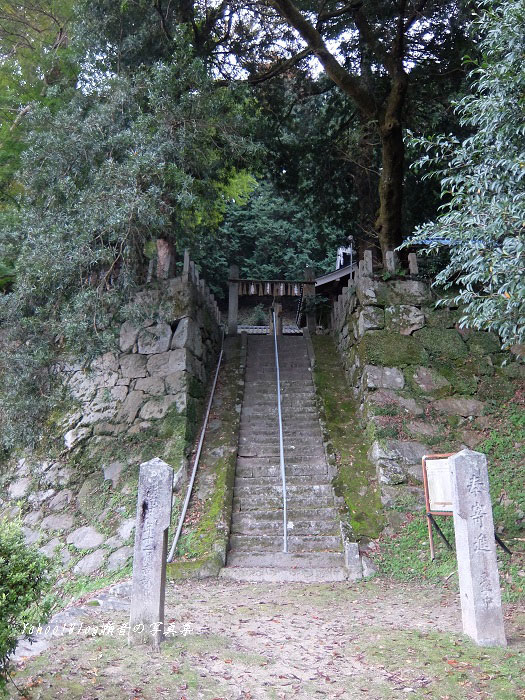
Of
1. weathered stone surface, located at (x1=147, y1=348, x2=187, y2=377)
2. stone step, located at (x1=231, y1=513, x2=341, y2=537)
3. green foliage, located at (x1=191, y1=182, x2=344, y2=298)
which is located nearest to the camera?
stone step, located at (x1=231, y1=513, x2=341, y2=537)

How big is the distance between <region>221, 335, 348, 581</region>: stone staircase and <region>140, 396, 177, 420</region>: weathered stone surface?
133cm

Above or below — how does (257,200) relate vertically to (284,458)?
above

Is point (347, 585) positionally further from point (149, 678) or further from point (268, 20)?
point (268, 20)

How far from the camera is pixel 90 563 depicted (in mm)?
7043

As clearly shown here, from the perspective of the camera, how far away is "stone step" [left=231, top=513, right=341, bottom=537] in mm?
7094

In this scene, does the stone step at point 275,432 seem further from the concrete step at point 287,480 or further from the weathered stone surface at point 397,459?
the weathered stone surface at point 397,459

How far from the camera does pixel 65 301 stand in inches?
334

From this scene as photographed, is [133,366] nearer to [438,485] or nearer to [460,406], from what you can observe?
[460,406]

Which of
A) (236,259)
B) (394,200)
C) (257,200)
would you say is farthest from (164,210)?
(257,200)

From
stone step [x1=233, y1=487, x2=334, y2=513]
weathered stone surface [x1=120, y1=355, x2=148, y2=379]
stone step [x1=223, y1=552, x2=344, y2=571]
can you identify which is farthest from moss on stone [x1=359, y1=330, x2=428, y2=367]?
weathered stone surface [x1=120, y1=355, x2=148, y2=379]

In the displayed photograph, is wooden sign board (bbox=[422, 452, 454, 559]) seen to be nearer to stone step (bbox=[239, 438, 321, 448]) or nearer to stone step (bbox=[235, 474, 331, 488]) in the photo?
stone step (bbox=[235, 474, 331, 488])

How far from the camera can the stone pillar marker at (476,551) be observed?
13.3 ft

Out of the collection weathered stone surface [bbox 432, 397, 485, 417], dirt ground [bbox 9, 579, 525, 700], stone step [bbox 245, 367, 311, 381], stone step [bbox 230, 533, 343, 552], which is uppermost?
stone step [bbox 245, 367, 311, 381]

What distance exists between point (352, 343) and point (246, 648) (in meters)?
7.10
